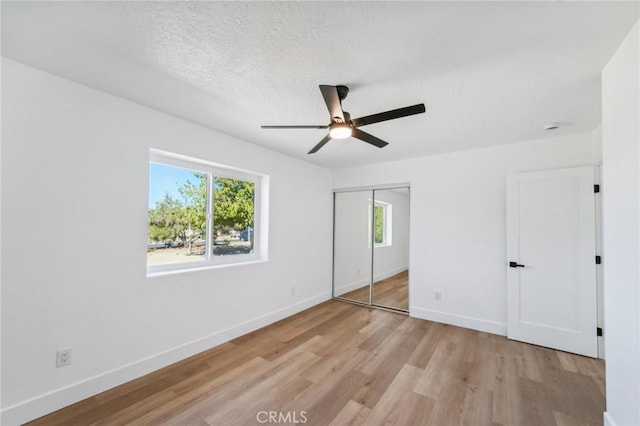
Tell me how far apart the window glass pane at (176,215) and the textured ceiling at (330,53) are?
0.68 m

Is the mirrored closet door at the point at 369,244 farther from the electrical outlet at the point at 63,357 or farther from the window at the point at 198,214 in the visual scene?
the electrical outlet at the point at 63,357

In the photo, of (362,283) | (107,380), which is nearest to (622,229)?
(107,380)

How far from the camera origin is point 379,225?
199 inches

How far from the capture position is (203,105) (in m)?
2.36

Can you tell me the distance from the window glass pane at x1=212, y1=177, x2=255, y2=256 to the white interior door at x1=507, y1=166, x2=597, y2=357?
3.37 meters

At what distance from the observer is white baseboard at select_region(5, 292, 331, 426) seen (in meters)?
1.75

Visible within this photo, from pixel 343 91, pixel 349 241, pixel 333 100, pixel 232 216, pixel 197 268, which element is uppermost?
pixel 343 91

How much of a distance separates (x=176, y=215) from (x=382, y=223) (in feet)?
12.0

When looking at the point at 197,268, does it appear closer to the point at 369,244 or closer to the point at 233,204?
the point at 233,204

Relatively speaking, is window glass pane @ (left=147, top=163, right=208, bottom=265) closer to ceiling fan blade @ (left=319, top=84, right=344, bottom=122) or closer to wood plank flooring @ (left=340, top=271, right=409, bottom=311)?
ceiling fan blade @ (left=319, top=84, right=344, bottom=122)

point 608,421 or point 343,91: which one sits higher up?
point 343,91

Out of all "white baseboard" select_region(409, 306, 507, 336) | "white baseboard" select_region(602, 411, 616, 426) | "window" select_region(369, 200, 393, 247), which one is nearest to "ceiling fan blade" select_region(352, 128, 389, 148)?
"white baseboard" select_region(602, 411, 616, 426)

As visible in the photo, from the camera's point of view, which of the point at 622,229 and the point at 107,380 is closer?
the point at 622,229

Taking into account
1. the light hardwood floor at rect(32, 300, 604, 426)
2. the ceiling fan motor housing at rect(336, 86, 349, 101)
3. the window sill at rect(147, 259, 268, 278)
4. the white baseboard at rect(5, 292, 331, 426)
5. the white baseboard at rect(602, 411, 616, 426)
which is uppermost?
the ceiling fan motor housing at rect(336, 86, 349, 101)
